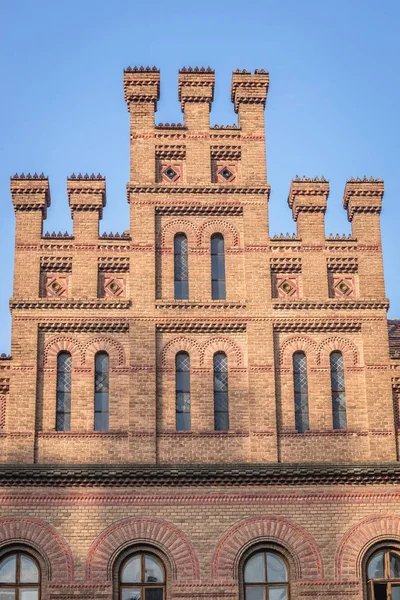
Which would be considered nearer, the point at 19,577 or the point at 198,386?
the point at 19,577

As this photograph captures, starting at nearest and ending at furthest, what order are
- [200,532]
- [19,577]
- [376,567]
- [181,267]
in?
[19,577] < [200,532] < [376,567] < [181,267]

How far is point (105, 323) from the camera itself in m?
27.0

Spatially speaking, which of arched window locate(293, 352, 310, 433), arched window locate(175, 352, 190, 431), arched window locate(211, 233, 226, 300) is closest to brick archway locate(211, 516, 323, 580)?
arched window locate(293, 352, 310, 433)

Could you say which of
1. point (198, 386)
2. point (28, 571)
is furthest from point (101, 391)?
point (28, 571)

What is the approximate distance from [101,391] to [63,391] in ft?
2.66

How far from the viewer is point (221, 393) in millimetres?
26750

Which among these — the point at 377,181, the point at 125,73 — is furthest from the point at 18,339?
the point at 377,181

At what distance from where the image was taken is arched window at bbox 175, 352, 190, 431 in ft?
86.7

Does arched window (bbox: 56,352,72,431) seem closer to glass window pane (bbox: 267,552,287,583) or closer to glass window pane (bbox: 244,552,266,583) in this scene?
glass window pane (bbox: 244,552,266,583)

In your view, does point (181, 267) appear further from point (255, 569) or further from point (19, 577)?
point (19, 577)

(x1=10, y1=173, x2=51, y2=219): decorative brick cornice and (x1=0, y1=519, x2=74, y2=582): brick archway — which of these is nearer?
(x1=0, y1=519, x2=74, y2=582): brick archway

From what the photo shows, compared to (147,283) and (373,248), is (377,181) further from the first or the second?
(147,283)

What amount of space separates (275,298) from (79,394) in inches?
189

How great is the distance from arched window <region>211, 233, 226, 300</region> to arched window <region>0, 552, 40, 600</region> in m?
7.00
